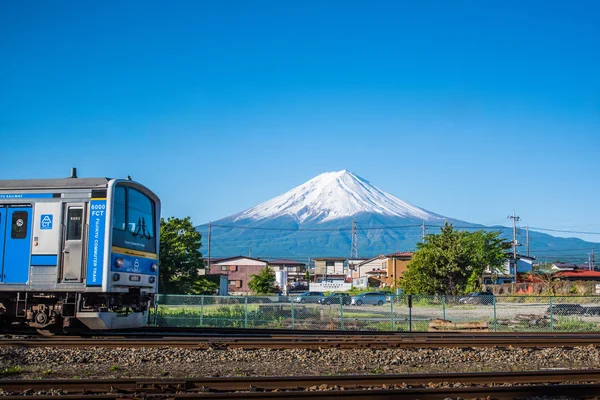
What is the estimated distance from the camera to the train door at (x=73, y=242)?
13.9 meters

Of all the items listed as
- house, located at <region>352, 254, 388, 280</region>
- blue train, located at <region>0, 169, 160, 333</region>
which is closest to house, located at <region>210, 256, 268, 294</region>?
house, located at <region>352, 254, 388, 280</region>

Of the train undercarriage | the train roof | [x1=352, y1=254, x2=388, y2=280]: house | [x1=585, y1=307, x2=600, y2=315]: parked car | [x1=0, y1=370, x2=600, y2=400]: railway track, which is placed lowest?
[x1=0, y1=370, x2=600, y2=400]: railway track

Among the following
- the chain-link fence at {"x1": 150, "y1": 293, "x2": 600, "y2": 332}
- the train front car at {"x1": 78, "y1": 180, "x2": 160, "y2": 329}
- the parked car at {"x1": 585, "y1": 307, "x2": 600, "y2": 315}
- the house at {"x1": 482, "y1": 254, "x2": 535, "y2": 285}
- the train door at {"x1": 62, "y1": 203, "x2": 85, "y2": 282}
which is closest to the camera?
the train front car at {"x1": 78, "y1": 180, "x2": 160, "y2": 329}

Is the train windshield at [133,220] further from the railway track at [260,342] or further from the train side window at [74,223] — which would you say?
the railway track at [260,342]

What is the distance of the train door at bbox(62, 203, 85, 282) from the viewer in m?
13.9

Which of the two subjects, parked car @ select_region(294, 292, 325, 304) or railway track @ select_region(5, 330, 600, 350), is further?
parked car @ select_region(294, 292, 325, 304)

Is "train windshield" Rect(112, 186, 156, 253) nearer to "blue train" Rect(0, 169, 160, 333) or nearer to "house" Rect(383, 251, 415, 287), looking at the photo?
"blue train" Rect(0, 169, 160, 333)

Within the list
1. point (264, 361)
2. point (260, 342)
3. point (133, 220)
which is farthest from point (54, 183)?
point (264, 361)

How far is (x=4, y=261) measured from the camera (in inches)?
563

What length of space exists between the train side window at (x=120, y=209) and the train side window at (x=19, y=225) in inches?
86.4

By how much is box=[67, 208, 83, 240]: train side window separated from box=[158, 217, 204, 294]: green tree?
22054mm

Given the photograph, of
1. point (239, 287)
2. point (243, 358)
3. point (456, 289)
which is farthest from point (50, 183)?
point (239, 287)

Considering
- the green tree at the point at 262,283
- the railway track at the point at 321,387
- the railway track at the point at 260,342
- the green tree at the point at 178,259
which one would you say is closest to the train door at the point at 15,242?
the railway track at the point at 260,342

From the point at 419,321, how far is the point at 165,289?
661 inches
